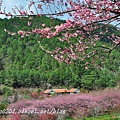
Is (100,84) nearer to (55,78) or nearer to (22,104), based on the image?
(55,78)

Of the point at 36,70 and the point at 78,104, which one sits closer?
the point at 78,104

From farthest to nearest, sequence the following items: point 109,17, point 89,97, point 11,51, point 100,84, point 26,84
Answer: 1. point 11,51
2. point 26,84
3. point 100,84
4. point 89,97
5. point 109,17

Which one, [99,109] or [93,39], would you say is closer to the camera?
[93,39]

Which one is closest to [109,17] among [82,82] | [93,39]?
[93,39]

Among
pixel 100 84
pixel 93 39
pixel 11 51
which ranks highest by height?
pixel 11 51

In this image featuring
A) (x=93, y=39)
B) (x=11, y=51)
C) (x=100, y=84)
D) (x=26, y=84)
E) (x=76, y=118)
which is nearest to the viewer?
(x=93, y=39)

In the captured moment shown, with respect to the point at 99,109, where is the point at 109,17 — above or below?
above

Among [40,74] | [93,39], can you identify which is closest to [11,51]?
[40,74]

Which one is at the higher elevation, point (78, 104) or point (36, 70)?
point (36, 70)

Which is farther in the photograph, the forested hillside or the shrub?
the forested hillside

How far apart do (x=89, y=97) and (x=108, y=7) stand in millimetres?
18472

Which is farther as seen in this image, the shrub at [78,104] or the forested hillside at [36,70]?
the forested hillside at [36,70]

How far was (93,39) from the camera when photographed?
501 centimetres

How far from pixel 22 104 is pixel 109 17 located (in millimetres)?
14836
